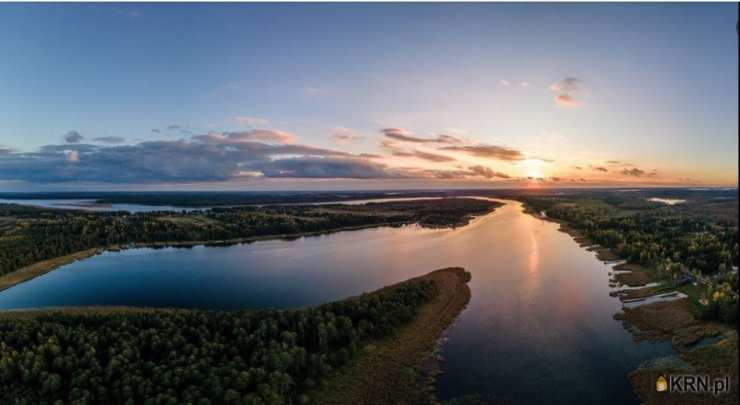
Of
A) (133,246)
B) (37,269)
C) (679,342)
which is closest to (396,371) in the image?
(679,342)

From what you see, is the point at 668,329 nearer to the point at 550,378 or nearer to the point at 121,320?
the point at 550,378

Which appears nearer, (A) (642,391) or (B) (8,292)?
(A) (642,391)

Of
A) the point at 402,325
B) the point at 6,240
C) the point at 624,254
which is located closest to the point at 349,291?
the point at 402,325

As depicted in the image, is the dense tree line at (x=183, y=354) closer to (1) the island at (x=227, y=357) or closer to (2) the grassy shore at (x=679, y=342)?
(1) the island at (x=227, y=357)

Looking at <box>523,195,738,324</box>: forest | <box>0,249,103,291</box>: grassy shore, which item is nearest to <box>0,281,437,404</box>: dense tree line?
<box>0,249,103,291</box>: grassy shore

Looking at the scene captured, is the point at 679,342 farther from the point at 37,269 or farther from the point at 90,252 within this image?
the point at 90,252

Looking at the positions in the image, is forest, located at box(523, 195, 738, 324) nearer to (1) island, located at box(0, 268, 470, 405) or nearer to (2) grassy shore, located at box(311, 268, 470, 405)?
(2) grassy shore, located at box(311, 268, 470, 405)

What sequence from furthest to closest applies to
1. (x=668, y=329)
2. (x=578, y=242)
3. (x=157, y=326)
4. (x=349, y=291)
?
(x=578, y=242), (x=349, y=291), (x=668, y=329), (x=157, y=326)

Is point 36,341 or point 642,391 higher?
point 36,341

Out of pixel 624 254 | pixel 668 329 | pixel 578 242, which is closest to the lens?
pixel 668 329
